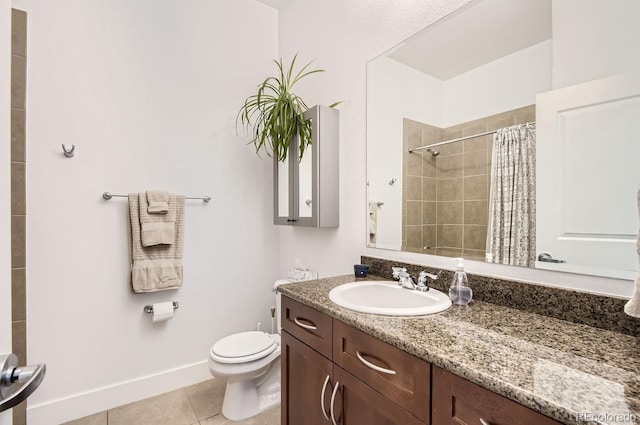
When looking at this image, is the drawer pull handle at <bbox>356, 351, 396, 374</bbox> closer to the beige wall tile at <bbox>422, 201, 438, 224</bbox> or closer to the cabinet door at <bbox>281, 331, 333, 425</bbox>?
the cabinet door at <bbox>281, 331, 333, 425</bbox>

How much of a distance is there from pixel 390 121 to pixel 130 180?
1646mm

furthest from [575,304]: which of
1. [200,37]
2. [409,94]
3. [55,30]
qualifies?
[55,30]

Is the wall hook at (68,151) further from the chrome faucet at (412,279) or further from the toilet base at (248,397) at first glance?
the chrome faucet at (412,279)

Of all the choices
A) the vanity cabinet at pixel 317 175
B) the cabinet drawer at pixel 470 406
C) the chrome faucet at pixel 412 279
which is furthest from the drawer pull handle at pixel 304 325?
the vanity cabinet at pixel 317 175

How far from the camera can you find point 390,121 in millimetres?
1612

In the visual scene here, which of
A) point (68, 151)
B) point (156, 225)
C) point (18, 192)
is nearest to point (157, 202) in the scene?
point (156, 225)

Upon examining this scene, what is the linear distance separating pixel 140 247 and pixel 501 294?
6.42ft

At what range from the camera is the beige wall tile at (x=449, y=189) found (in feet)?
4.33

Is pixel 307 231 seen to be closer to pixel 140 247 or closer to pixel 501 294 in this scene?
pixel 140 247

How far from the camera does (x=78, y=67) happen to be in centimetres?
178

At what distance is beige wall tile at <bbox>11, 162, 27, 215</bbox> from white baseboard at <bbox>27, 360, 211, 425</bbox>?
43.3 inches

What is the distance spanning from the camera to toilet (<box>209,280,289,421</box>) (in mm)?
1657

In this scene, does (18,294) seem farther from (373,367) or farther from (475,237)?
(475,237)

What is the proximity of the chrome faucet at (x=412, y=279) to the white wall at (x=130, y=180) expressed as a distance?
1364 millimetres
